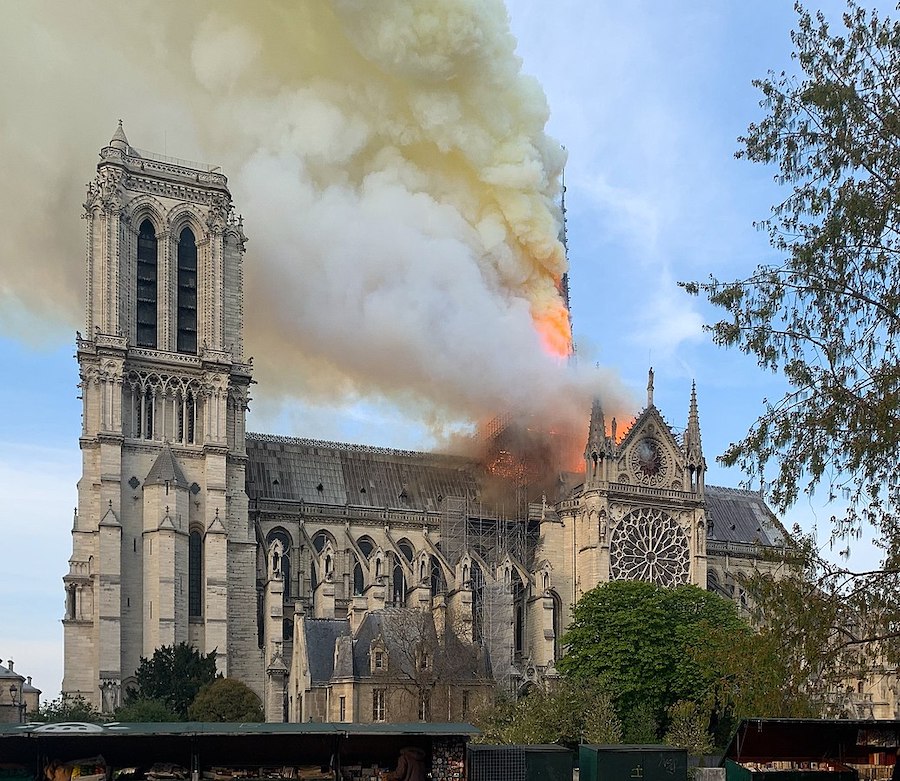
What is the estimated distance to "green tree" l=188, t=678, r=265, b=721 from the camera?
6088 centimetres

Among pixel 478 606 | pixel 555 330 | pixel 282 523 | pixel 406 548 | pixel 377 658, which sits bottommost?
pixel 377 658

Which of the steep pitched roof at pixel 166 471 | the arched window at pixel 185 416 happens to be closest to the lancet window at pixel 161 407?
the arched window at pixel 185 416

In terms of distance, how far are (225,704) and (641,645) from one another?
19.9 metres

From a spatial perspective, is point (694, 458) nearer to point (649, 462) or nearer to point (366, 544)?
point (649, 462)

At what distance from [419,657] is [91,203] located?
3331 cm

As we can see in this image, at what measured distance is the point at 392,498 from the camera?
89.2 meters

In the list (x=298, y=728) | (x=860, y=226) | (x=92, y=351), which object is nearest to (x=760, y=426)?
(x=860, y=226)

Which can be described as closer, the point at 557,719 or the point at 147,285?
the point at 557,719

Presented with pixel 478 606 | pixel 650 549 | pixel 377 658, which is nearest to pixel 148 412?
pixel 377 658

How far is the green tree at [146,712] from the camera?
59.6 meters

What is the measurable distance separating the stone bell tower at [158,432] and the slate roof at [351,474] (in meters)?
6.86

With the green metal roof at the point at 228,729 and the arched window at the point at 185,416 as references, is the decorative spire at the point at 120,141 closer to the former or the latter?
the arched window at the point at 185,416

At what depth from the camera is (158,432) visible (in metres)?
76.5

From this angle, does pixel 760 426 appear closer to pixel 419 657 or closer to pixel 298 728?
pixel 298 728
